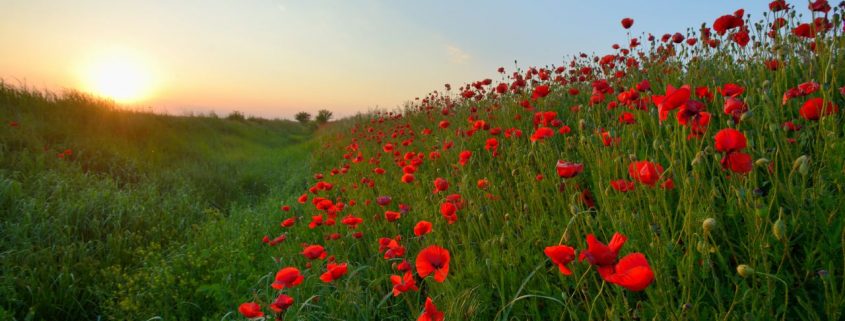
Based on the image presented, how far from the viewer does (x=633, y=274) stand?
3.01 ft

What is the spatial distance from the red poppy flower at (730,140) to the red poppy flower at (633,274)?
0.53 m

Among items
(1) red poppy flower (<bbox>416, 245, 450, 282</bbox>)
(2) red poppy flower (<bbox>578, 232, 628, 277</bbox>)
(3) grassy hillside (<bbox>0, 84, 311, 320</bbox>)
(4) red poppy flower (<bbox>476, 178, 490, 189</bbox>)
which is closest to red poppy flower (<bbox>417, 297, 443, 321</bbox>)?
(1) red poppy flower (<bbox>416, 245, 450, 282</bbox>)

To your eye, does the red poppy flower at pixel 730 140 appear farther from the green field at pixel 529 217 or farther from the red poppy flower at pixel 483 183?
the red poppy flower at pixel 483 183

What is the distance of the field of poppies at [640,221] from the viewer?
1.32 m

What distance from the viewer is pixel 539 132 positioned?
2217 mm

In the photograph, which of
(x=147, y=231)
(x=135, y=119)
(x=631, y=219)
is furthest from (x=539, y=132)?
(x=135, y=119)

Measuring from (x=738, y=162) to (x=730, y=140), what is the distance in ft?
0.28

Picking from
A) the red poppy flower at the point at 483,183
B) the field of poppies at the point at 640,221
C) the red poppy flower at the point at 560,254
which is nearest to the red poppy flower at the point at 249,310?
the field of poppies at the point at 640,221

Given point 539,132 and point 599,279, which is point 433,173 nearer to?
point 539,132

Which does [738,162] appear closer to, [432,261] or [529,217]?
[432,261]

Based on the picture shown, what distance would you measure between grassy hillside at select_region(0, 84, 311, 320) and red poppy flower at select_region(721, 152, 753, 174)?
8.17 ft

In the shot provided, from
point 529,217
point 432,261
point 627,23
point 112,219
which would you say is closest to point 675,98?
point 432,261

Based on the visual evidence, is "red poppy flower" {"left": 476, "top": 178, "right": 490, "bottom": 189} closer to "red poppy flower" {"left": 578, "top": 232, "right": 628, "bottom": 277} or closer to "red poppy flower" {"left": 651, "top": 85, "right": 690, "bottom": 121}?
"red poppy flower" {"left": 651, "top": 85, "right": 690, "bottom": 121}

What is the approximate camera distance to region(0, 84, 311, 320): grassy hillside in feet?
9.78
